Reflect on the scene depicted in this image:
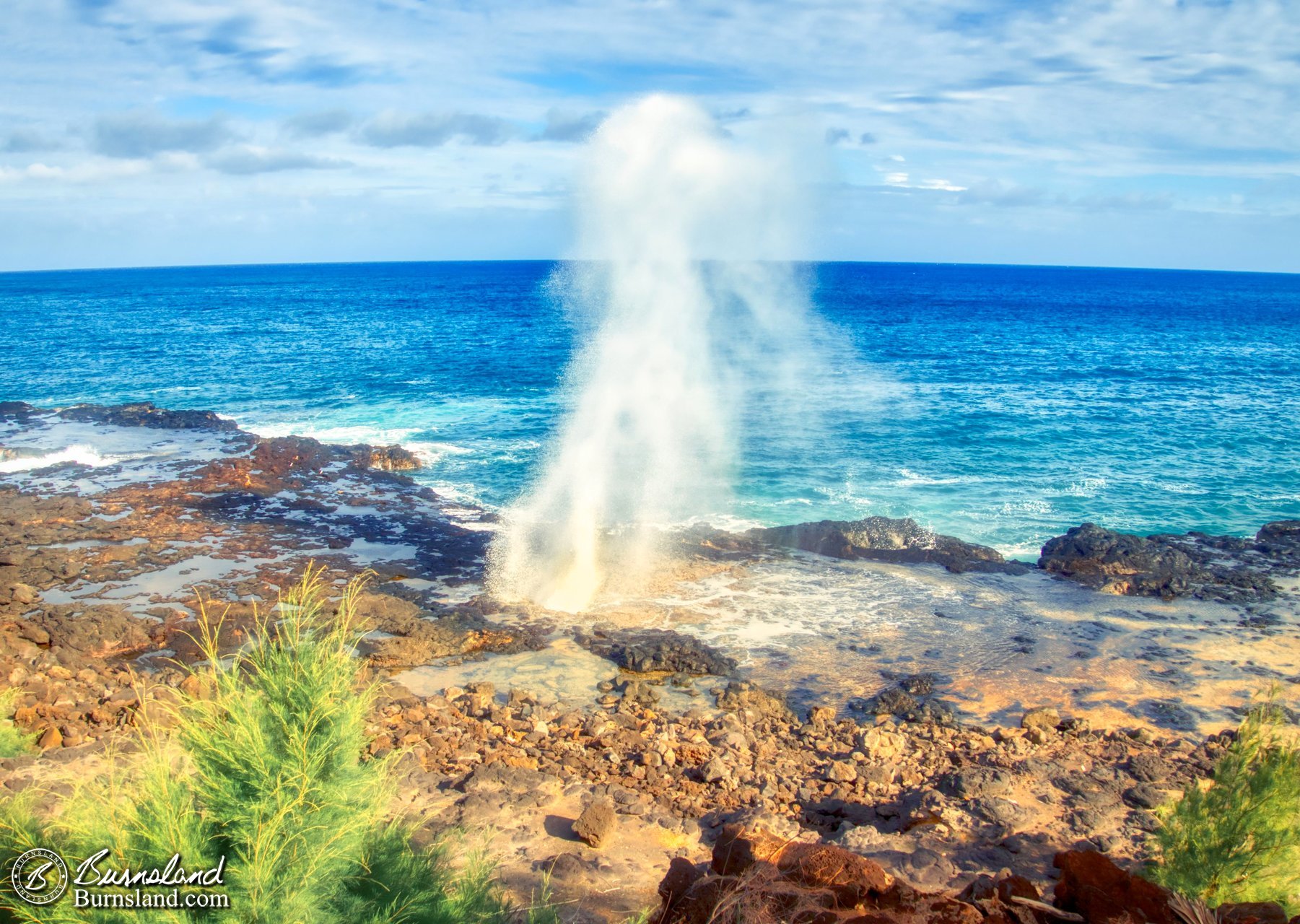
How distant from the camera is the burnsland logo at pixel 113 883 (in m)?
5.34

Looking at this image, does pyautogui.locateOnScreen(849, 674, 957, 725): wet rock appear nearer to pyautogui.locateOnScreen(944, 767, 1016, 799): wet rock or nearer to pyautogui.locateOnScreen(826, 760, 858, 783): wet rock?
pyautogui.locateOnScreen(944, 767, 1016, 799): wet rock

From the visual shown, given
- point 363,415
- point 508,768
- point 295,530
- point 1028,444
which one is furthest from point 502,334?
point 508,768

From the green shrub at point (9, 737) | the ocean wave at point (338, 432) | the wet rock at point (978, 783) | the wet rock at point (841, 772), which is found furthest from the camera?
the ocean wave at point (338, 432)

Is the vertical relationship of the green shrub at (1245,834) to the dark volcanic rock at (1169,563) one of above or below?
above

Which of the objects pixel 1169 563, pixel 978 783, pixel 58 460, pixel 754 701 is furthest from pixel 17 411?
pixel 1169 563

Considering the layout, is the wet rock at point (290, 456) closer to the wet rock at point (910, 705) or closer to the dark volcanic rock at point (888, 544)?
the dark volcanic rock at point (888, 544)

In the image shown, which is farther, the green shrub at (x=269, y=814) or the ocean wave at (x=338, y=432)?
the ocean wave at (x=338, y=432)

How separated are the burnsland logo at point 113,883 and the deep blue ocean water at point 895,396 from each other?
20725 mm

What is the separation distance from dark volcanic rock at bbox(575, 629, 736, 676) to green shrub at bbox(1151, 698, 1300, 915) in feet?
24.9

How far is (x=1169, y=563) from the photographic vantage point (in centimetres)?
1977

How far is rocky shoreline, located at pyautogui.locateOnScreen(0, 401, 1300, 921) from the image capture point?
32.4ft

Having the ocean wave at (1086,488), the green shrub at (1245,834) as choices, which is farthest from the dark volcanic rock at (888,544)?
the green shrub at (1245,834)

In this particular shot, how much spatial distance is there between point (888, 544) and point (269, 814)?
58.4 ft

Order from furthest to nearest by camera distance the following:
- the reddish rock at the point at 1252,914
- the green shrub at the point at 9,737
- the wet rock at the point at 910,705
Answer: the wet rock at the point at 910,705 < the green shrub at the point at 9,737 < the reddish rock at the point at 1252,914
